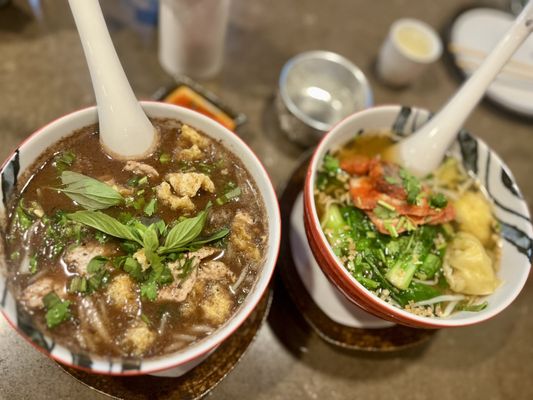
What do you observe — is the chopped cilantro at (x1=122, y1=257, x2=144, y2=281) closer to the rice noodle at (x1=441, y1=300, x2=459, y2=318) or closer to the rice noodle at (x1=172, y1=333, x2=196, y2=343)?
the rice noodle at (x1=172, y1=333, x2=196, y2=343)

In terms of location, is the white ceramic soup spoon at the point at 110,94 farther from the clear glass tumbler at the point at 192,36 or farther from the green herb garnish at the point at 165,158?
the clear glass tumbler at the point at 192,36

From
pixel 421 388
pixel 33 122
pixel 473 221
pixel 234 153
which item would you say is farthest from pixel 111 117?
pixel 421 388

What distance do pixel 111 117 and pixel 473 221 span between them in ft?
4.65

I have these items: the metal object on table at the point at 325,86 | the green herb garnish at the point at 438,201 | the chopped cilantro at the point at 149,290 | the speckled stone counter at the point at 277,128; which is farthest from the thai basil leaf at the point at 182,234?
the metal object on table at the point at 325,86

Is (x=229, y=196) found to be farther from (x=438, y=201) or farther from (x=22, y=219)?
(x=438, y=201)

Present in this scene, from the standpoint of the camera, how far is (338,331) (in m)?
1.81

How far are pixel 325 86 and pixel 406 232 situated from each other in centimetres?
114

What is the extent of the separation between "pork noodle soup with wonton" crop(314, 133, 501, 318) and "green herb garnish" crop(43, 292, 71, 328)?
0.89 m

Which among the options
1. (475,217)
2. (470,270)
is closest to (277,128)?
(475,217)

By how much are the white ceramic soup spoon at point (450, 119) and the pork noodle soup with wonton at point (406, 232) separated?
69 mm

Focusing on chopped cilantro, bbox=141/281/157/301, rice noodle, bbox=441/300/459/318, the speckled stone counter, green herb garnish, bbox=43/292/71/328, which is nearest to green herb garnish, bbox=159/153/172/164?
chopped cilantro, bbox=141/281/157/301

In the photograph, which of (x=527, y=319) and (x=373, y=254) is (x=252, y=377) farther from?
(x=527, y=319)

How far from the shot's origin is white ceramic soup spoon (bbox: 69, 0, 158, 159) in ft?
4.58

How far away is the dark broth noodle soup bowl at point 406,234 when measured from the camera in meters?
1.59
